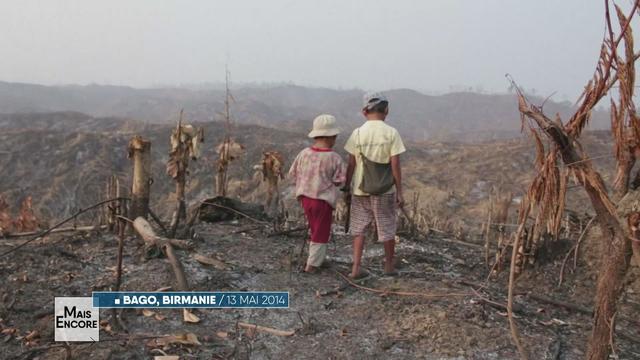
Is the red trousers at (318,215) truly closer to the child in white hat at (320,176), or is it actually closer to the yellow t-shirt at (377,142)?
the child in white hat at (320,176)

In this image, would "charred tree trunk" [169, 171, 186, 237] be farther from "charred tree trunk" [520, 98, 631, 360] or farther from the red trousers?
"charred tree trunk" [520, 98, 631, 360]

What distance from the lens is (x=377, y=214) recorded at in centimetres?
351

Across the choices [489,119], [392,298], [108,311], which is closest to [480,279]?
[392,298]

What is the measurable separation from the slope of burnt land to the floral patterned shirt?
2.23 ft

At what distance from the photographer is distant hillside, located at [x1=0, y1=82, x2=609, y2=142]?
3562 cm

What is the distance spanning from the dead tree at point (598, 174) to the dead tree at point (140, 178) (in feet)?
10.6

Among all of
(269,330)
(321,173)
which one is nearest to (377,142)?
(321,173)

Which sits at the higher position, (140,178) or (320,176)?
(320,176)

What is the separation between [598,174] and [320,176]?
6.85 feet

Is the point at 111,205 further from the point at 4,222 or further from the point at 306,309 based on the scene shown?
the point at 306,309

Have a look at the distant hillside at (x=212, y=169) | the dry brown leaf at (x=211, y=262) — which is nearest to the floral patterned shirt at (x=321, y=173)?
the dry brown leaf at (x=211, y=262)

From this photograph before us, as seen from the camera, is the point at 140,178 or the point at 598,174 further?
the point at 140,178

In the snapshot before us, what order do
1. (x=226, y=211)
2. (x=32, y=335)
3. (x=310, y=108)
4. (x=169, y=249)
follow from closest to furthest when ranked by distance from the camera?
(x=32, y=335)
(x=169, y=249)
(x=226, y=211)
(x=310, y=108)

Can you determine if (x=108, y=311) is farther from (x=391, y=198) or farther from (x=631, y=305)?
(x=631, y=305)
